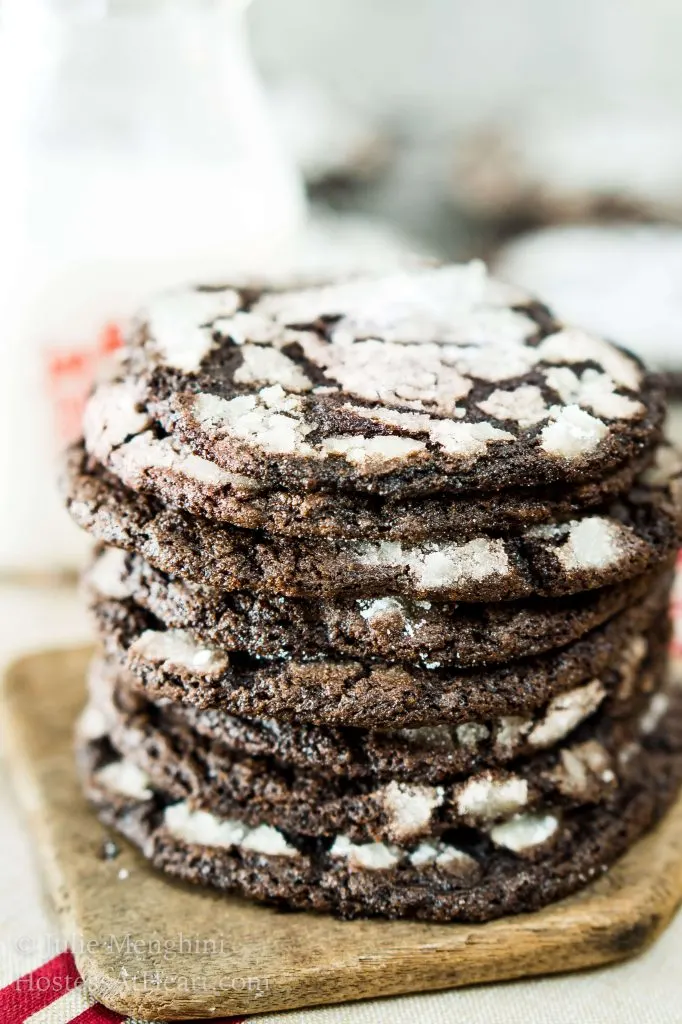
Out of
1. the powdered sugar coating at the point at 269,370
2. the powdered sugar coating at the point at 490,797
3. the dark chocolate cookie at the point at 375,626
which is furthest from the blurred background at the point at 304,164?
the powdered sugar coating at the point at 490,797

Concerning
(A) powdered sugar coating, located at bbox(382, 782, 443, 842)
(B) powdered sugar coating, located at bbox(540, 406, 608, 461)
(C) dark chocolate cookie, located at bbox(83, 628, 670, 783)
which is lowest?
(A) powdered sugar coating, located at bbox(382, 782, 443, 842)

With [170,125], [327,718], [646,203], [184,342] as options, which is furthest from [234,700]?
[646,203]

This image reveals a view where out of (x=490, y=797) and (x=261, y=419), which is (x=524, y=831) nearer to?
(x=490, y=797)

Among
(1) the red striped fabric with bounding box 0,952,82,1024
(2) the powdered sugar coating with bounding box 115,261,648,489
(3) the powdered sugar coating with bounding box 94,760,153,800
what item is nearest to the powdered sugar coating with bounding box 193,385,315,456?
(2) the powdered sugar coating with bounding box 115,261,648,489

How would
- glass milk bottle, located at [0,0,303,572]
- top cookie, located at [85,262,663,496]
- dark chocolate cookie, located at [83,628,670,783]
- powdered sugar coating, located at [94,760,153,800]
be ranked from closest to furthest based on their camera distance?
top cookie, located at [85,262,663,496] < dark chocolate cookie, located at [83,628,670,783] < powdered sugar coating, located at [94,760,153,800] < glass milk bottle, located at [0,0,303,572]

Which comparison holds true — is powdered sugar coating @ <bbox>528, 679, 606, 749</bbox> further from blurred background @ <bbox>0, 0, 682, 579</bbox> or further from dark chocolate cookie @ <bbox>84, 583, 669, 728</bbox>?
blurred background @ <bbox>0, 0, 682, 579</bbox>

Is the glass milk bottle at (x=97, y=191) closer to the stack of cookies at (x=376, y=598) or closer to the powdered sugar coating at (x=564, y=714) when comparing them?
the stack of cookies at (x=376, y=598)

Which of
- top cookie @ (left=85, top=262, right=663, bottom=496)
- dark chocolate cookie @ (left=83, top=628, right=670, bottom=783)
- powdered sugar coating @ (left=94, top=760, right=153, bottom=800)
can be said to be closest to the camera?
top cookie @ (left=85, top=262, right=663, bottom=496)
